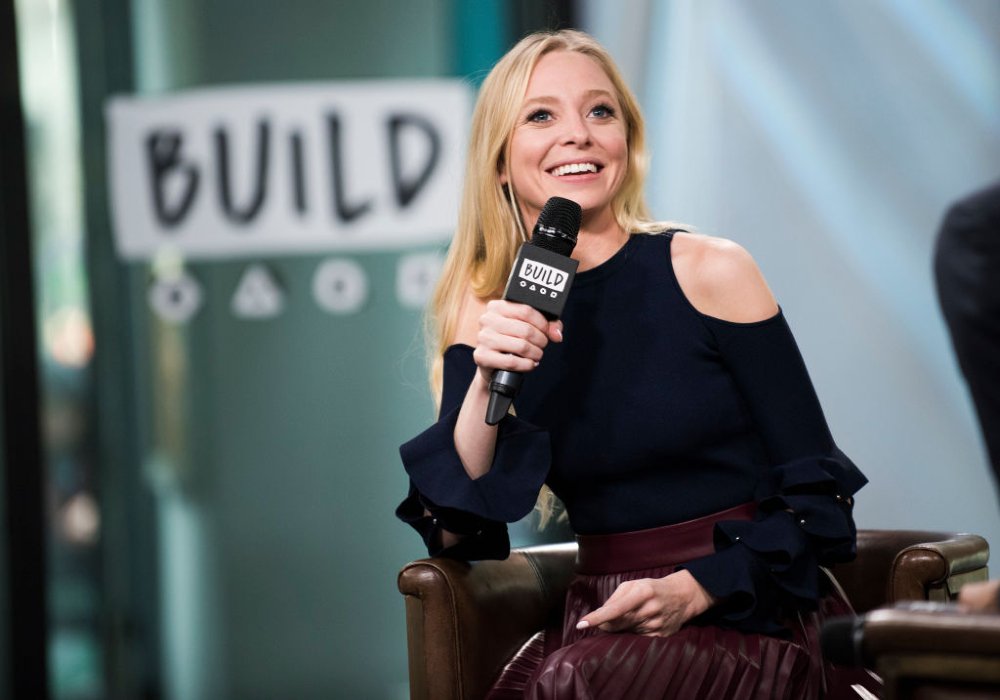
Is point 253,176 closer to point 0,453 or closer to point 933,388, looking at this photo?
point 0,453

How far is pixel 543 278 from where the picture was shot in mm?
1539

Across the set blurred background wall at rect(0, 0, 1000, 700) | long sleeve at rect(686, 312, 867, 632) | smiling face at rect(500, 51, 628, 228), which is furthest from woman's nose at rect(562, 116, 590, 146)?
blurred background wall at rect(0, 0, 1000, 700)

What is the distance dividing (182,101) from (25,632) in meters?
1.81

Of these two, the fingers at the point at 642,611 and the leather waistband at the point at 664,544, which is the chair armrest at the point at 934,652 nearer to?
the fingers at the point at 642,611

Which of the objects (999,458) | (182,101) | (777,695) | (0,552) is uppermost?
(182,101)

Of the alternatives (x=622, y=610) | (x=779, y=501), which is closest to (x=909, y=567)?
(x=779, y=501)

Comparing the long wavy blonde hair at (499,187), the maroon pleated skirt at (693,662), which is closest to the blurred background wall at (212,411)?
the long wavy blonde hair at (499,187)

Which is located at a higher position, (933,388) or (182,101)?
(182,101)

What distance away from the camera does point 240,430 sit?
3.77 metres

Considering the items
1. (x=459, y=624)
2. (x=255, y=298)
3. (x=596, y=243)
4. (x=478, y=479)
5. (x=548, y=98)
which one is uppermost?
(x=548, y=98)

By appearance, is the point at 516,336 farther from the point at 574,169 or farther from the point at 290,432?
the point at 290,432

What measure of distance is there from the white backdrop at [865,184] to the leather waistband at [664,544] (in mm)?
1447

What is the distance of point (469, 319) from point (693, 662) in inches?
27.3

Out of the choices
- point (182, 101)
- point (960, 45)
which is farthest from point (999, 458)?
point (182, 101)
